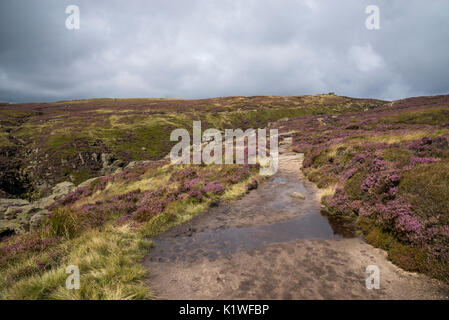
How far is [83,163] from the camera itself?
45.7m

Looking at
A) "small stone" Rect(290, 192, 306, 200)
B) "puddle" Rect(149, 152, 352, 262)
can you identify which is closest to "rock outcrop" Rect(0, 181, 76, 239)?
"puddle" Rect(149, 152, 352, 262)

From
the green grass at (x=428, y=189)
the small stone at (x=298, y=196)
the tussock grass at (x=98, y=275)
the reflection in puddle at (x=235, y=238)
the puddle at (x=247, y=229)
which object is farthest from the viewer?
the small stone at (x=298, y=196)

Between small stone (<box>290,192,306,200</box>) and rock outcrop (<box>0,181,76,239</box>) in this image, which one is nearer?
small stone (<box>290,192,306,200</box>)

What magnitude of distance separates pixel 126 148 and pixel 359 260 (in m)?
56.6

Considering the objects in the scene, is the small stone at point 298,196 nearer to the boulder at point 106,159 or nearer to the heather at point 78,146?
the heather at point 78,146

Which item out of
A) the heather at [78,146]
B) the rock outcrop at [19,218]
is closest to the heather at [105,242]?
the rock outcrop at [19,218]

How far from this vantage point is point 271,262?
678 centimetres

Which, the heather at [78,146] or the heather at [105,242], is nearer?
the heather at [105,242]

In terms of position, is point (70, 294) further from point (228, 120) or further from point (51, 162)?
point (228, 120)

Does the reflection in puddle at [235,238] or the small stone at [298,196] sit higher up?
the small stone at [298,196]

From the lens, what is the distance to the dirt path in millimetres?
5387

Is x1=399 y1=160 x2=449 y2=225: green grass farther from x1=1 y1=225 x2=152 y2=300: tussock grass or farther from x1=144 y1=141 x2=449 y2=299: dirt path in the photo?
x1=1 y1=225 x2=152 y2=300: tussock grass

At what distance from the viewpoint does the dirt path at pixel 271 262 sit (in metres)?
5.39

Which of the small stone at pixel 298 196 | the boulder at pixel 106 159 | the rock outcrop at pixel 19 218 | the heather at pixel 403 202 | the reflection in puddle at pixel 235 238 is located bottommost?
the rock outcrop at pixel 19 218
